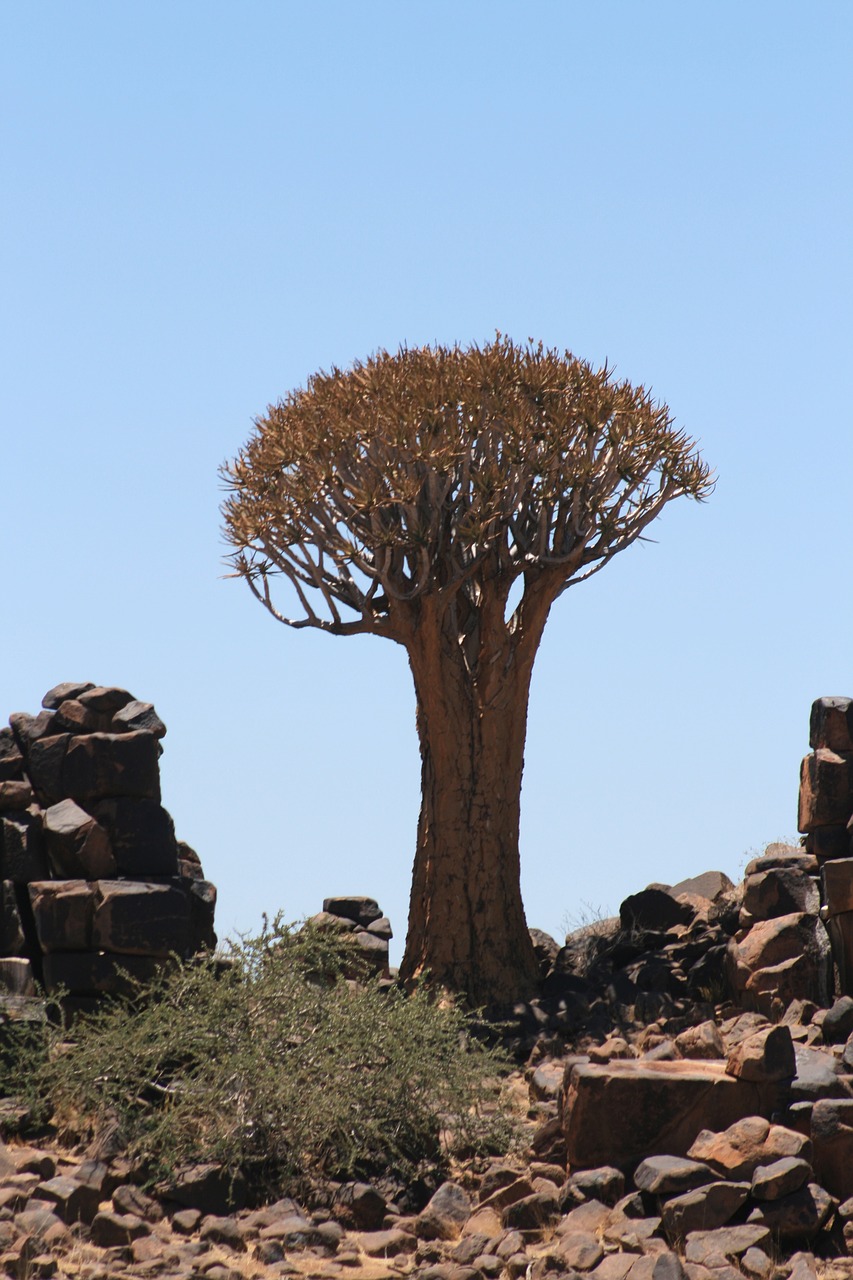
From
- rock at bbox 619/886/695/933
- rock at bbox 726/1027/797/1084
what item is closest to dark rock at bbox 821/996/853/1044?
rock at bbox 726/1027/797/1084

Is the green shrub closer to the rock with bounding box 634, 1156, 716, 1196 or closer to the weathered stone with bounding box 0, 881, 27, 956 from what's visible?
the weathered stone with bounding box 0, 881, 27, 956

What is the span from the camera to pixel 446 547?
1603 cm

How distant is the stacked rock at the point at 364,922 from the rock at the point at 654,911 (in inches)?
107

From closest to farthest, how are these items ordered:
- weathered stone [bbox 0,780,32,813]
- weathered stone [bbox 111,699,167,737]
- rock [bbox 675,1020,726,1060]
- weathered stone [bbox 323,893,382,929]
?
rock [bbox 675,1020,726,1060] < weathered stone [bbox 0,780,32,813] < weathered stone [bbox 111,699,167,737] < weathered stone [bbox 323,893,382,929]

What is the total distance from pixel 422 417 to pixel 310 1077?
7.49 meters

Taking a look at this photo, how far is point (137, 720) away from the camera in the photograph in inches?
511

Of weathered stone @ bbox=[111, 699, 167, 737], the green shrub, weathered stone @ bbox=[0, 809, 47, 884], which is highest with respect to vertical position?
weathered stone @ bbox=[111, 699, 167, 737]

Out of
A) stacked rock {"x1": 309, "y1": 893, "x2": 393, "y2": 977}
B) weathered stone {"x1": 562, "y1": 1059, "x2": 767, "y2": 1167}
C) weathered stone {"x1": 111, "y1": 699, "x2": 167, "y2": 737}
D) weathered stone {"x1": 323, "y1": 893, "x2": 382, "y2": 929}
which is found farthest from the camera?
weathered stone {"x1": 323, "y1": 893, "x2": 382, "y2": 929}

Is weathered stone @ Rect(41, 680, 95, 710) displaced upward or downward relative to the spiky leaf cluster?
downward

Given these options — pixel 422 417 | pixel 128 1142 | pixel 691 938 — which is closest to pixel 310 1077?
pixel 128 1142

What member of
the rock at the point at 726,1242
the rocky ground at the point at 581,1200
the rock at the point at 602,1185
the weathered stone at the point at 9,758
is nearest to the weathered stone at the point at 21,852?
the weathered stone at the point at 9,758

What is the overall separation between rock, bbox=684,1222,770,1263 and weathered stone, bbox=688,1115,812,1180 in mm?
476

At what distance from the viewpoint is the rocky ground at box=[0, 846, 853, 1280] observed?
8.47 metres

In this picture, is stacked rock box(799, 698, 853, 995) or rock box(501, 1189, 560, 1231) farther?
stacked rock box(799, 698, 853, 995)
